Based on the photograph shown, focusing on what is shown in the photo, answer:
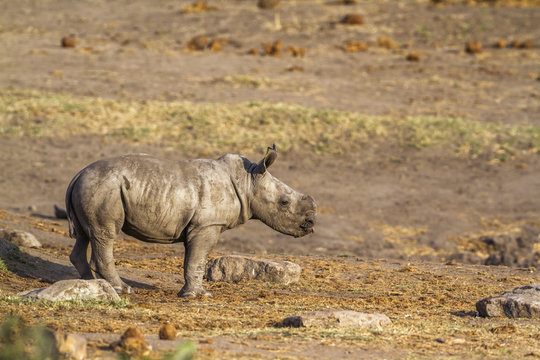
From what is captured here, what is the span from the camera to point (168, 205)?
31.7 feet

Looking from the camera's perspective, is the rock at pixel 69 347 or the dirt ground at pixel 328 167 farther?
the dirt ground at pixel 328 167

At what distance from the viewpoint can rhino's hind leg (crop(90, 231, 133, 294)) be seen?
9602mm

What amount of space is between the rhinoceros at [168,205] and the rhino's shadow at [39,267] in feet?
3.50

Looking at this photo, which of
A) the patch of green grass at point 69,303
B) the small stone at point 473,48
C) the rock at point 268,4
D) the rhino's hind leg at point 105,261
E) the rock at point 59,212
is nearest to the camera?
the patch of green grass at point 69,303

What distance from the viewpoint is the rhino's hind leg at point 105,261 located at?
960 cm

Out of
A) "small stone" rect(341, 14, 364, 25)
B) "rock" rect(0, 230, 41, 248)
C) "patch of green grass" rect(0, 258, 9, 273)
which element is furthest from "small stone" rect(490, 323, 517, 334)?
"small stone" rect(341, 14, 364, 25)

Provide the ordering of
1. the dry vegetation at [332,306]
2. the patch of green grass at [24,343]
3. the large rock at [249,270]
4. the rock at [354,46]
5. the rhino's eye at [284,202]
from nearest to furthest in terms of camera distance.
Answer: the patch of green grass at [24,343] < the dry vegetation at [332,306] < the rhino's eye at [284,202] < the large rock at [249,270] < the rock at [354,46]

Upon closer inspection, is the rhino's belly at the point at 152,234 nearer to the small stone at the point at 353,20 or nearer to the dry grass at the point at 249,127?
the dry grass at the point at 249,127

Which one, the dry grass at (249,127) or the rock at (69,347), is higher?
the rock at (69,347)

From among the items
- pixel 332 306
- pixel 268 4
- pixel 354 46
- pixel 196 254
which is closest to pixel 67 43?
pixel 268 4

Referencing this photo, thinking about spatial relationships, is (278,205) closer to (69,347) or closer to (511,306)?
(511,306)

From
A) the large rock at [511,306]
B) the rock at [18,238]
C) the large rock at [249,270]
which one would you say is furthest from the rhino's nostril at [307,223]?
the rock at [18,238]

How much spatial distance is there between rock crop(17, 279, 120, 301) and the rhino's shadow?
83.2 inches

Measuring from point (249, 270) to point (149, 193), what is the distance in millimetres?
2538
